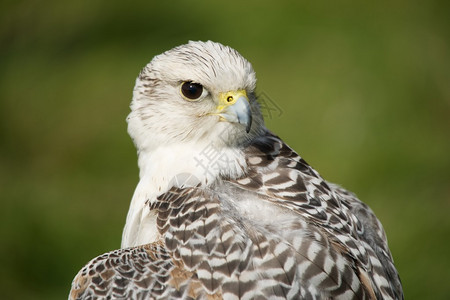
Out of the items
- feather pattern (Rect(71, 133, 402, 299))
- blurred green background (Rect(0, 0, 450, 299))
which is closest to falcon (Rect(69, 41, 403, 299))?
feather pattern (Rect(71, 133, 402, 299))

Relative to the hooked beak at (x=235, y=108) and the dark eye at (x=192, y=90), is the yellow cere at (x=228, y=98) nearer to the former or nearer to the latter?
the hooked beak at (x=235, y=108)

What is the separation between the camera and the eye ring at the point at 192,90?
3.85 metres

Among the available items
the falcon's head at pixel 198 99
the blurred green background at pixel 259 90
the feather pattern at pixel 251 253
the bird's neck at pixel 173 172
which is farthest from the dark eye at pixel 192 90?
the blurred green background at pixel 259 90

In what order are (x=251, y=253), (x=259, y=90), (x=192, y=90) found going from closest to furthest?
(x=251, y=253) → (x=192, y=90) → (x=259, y=90)

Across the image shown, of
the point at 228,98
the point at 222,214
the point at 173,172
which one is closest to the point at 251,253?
the point at 222,214

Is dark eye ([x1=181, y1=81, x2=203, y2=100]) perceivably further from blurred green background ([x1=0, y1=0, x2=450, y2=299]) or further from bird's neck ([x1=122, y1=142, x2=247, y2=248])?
blurred green background ([x1=0, y1=0, x2=450, y2=299])

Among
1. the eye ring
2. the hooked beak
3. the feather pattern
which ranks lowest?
the feather pattern

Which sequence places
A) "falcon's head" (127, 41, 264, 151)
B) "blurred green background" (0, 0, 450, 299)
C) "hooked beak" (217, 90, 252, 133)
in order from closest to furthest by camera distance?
"hooked beak" (217, 90, 252, 133) → "falcon's head" (127, 41, 264, 151) → "blurred green background" (0, 0, 450, 299)

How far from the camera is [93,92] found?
8.60 metres

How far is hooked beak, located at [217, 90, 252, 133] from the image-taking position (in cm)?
366

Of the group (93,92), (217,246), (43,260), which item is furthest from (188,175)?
(93,92)

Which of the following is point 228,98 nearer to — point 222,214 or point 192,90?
point 192,90

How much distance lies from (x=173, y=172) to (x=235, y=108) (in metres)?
0.53

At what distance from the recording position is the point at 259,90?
7.44 m
